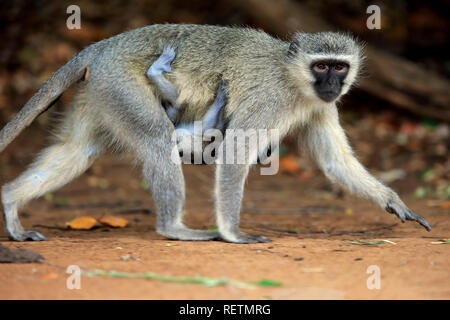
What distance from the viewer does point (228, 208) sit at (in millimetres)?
5375

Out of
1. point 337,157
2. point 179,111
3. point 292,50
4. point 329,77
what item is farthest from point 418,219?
point 179,111

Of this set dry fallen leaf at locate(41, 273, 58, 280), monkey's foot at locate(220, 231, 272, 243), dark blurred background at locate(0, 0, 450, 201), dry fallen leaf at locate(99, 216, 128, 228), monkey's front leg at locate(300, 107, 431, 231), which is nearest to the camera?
dry fallen leaf at locate(41, 273, 58, 280)

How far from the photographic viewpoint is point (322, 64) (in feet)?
18.2

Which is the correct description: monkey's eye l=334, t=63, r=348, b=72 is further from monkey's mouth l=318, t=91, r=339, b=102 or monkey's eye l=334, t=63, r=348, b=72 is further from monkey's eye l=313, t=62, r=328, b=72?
monkey's mouth l=318, t=91, r=339, b=102

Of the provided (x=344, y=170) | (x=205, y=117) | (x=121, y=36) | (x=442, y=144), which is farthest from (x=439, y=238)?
(x=442, y=144)

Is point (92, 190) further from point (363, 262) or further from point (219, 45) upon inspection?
point (363, 262)

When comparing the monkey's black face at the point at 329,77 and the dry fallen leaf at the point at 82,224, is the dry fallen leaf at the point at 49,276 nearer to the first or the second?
the dry fallen leaf at the point at 82,224

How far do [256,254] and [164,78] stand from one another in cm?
193

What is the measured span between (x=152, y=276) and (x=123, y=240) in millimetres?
1567

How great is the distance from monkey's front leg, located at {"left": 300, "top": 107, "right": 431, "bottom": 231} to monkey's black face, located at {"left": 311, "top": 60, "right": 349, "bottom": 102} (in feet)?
1.43

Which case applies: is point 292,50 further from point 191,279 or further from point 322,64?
point 191,279

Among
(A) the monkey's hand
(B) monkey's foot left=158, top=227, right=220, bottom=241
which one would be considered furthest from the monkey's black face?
(B) monkey's foot left=158, top=227, right=220, bottom=241

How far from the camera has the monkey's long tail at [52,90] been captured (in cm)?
562

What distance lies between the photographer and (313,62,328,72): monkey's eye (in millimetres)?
5523
